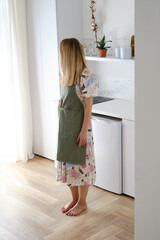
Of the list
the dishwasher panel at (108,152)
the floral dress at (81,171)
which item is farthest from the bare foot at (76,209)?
the dishwasher panel at (108,152)

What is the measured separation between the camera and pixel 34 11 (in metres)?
3.83

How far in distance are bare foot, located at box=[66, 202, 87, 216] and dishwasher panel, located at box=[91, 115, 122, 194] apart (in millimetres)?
392

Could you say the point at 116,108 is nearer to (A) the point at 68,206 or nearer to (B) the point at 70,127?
(B) the point at 70,127

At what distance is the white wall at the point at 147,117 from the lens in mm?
1227

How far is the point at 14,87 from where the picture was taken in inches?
159

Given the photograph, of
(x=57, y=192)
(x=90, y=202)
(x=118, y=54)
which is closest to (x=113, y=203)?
(x=90, y=202)

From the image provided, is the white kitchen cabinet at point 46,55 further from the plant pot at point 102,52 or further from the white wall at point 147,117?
the white wall at point 147,117

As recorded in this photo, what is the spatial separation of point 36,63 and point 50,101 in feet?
1.48

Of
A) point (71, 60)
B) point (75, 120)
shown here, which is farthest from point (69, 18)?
point (75, 120)

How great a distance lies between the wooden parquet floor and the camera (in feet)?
8.61

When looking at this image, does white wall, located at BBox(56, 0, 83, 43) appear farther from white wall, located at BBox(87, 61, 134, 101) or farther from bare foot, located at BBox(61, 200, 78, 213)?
bare foot, located at BBox(61, 200, 78, 213)

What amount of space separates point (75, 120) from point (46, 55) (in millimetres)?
1322

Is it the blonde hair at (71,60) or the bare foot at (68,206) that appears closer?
the blonde hair at (71,60)

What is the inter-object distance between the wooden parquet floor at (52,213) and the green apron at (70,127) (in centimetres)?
47
